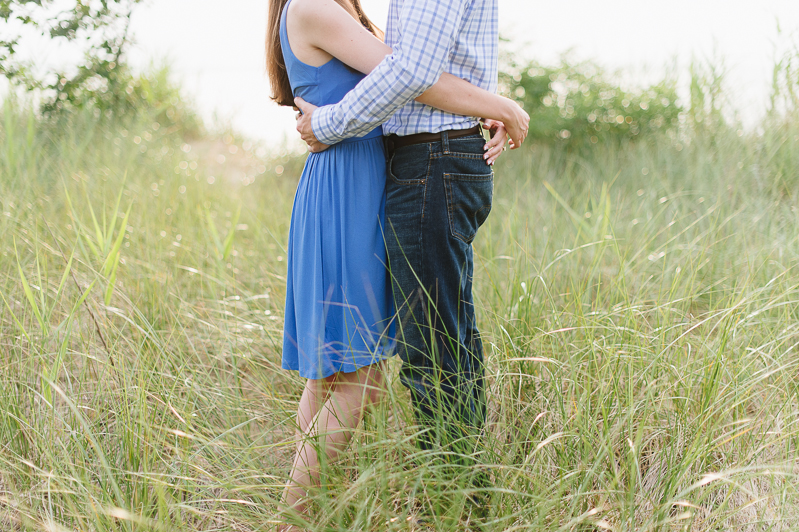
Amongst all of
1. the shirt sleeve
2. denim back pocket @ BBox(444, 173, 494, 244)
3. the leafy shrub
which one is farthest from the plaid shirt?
the leafy shrub

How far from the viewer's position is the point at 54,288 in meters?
2.19

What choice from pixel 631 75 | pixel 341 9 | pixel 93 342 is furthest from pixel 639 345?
pixel 631 75

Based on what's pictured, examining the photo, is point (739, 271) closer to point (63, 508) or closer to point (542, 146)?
point (63, 508)

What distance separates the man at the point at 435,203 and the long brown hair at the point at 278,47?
22 cm

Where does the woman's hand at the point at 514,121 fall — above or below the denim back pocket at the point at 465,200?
above

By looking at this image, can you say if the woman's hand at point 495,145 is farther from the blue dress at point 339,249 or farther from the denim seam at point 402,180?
the blue dress at point 339,249

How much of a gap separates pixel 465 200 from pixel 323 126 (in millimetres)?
398

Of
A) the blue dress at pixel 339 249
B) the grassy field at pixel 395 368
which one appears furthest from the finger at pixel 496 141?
the grassy field at pixel 395 368

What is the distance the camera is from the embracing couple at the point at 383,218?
129cm

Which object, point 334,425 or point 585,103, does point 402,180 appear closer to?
point 334,425

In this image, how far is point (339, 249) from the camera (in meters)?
1.40

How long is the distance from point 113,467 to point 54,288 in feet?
3.40

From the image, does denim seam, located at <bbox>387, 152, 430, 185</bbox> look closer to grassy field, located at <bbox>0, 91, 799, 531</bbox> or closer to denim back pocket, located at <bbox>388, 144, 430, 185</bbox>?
denim back pocket, located at <bbox>388, 144, 430, 185</bbox>

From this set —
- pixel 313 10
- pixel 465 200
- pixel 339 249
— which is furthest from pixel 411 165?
pixel 313 10
